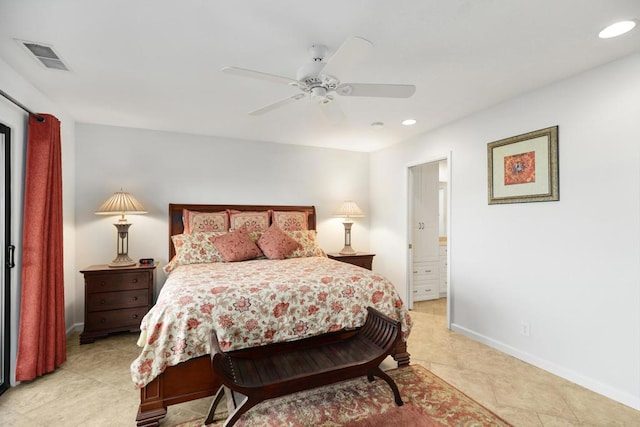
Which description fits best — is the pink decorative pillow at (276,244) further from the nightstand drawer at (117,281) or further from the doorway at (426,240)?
the doorway at (426,240)

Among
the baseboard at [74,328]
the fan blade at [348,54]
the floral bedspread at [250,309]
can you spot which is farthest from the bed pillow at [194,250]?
the fan blade at [348,54]

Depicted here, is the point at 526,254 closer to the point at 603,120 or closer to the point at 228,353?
the point at 603,120

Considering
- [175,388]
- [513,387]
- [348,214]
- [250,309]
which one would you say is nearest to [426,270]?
[348,214]

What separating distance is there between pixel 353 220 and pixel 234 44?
361 cm

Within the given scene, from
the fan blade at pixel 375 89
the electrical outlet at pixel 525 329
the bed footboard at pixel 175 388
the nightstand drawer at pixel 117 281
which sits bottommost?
the bed footboard at pixel 175 388

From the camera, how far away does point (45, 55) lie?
88.3 inches

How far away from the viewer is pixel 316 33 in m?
1.95

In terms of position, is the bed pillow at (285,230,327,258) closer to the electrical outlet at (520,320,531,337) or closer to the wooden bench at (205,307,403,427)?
the wooden bench at (205,307,403,427)

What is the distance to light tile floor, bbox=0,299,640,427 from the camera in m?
2.07

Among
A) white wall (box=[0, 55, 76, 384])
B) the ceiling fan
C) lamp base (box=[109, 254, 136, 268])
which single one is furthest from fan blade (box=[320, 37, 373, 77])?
lamp base (box=[109, 254, 136, 268])

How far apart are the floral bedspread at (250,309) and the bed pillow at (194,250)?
674mm

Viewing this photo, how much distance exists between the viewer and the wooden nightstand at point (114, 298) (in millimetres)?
3375

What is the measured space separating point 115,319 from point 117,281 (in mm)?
407

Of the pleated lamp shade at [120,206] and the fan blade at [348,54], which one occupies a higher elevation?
the fan blade at [348,54]
